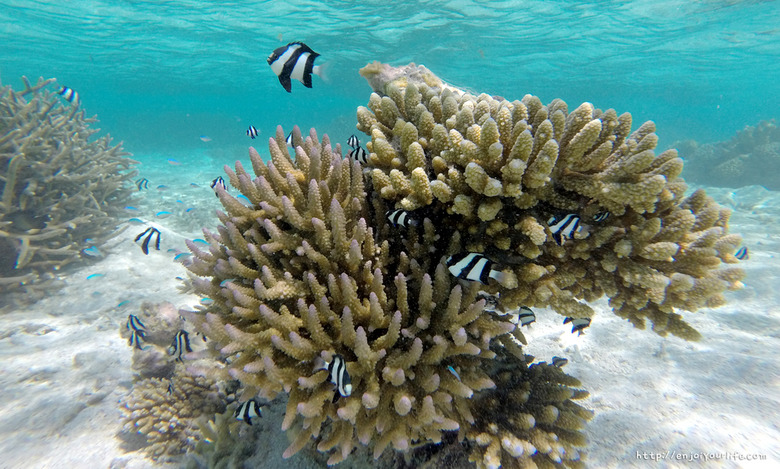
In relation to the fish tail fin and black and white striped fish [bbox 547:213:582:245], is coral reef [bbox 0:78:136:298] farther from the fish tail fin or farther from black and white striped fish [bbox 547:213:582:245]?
black and white striped fish [bbox 547:213:582:245]

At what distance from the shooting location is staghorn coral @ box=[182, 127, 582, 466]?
7.55 feet

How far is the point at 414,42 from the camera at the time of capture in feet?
108

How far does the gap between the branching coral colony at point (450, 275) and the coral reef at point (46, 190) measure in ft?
25.3

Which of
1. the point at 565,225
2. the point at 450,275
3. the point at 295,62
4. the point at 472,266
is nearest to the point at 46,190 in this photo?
the point at 295,62

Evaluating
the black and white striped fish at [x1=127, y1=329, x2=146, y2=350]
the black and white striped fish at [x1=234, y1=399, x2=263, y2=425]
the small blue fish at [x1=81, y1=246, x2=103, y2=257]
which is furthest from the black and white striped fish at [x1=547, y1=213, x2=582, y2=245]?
the small blue fish at [x1=81, y1=246, x2=103, y2=257]

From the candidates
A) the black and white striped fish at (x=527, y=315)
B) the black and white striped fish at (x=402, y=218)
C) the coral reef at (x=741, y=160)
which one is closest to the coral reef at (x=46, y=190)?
the black and white striped fish at (x=402, y=218)

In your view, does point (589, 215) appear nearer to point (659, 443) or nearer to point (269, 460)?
point (659, 443)

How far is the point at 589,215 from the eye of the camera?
108 inches

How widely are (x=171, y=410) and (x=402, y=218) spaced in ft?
13.1

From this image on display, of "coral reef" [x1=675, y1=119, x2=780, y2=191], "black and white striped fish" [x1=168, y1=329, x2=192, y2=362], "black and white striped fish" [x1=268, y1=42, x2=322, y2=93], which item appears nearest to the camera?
"black and white striped fish" [x1=268, y1=42, x2=322, y2=93]

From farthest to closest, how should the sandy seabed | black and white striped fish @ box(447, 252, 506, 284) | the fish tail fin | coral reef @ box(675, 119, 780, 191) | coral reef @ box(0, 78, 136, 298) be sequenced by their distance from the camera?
coral reef @ box(675, 119, 780, 191)
coral reef @ box(0, 78, 136, 298)
the fish tail fin
the sandy seabed
black and white striped fish @ box(447, 252, 506, 284)

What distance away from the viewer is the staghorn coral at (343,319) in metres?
2.30

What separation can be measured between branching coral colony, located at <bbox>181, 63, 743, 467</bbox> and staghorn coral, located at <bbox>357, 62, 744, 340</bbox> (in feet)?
0.04

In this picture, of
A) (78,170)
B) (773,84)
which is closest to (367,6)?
(78,170)
